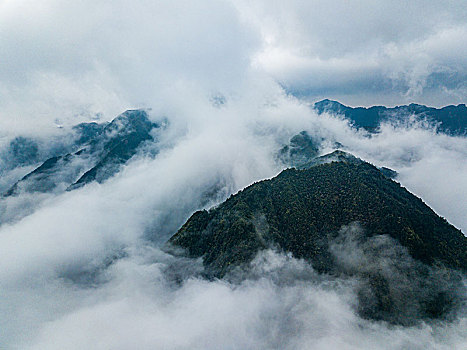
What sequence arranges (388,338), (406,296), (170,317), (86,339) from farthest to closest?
(170,317), (86,339), (406,296), (388,338)

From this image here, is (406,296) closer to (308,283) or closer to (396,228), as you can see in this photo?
(396,228)

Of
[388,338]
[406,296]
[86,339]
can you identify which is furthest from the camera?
[86,339]


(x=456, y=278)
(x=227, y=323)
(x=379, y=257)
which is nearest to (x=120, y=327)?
(x=227, y=323)

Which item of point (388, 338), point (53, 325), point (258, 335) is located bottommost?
point (388, 338)

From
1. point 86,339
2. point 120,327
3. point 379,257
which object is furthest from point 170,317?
point 379,257

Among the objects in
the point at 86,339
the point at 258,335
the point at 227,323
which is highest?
the point at 86,339

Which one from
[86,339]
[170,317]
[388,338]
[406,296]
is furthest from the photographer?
[170,317]

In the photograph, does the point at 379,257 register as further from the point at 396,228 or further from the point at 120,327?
the point at 120,327

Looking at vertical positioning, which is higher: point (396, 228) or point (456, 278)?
point (396, 228)

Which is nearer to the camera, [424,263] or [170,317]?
[424,263]
